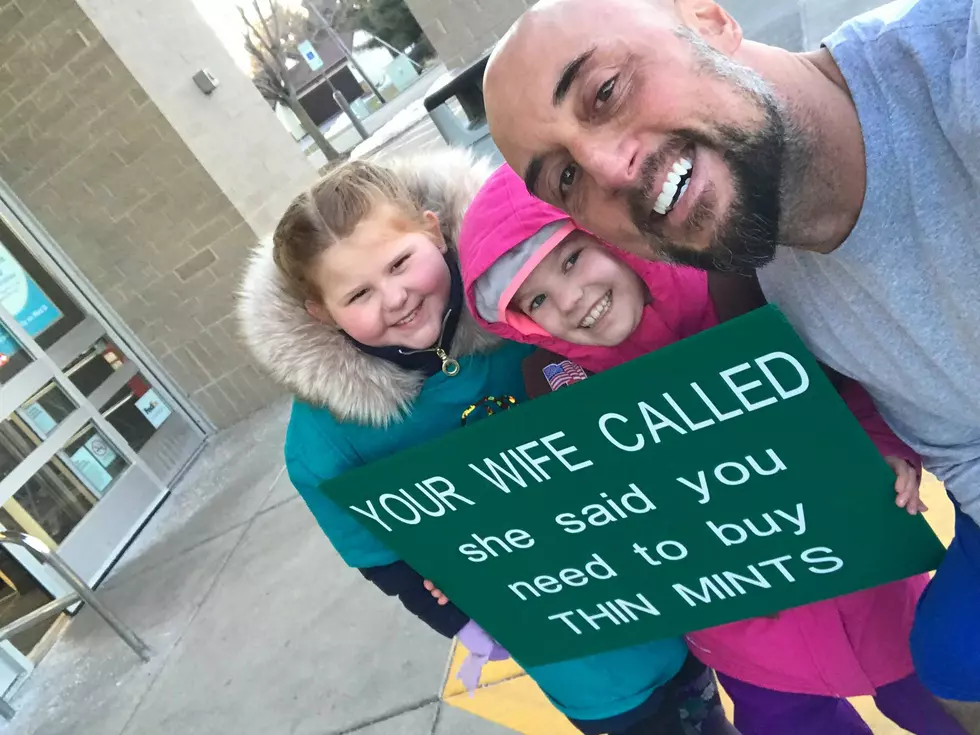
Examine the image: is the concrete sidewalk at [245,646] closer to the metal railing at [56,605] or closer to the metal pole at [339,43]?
the metal railing at [56,605]

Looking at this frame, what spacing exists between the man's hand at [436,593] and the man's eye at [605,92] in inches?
41.5

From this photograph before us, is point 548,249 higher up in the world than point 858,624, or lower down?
higher up

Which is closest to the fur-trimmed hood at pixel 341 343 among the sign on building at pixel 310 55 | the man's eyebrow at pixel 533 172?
the man's eyebrow at pixel 533 172

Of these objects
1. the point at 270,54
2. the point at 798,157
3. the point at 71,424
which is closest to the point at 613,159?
the point at 798,157

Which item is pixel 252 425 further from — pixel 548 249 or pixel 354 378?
pixel 548 249

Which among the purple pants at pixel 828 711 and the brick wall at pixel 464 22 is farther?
the brick wall at pixel 464 22

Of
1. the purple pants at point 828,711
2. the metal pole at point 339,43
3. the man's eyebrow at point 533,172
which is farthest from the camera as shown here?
the metal pole at point 339,43

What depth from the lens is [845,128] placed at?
1014 millimetres

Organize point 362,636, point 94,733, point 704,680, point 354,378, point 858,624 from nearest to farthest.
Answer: point 858,624, point 354,378, point 704,680, point 362,636, point 94,733

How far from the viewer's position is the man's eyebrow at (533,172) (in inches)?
44.9

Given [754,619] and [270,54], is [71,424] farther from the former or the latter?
[270,54]

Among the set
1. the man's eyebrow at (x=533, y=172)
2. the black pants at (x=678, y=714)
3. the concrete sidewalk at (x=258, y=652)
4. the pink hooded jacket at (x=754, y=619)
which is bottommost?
the concrete sidewalk at (x=258, y=652)

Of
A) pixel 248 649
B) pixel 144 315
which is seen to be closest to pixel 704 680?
pixel 248 649

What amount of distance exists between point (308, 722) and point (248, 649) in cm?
76
